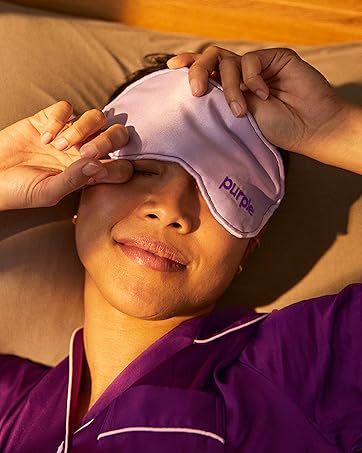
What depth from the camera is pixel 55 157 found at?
4.39ft

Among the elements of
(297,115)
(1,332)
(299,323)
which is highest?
(297,115)

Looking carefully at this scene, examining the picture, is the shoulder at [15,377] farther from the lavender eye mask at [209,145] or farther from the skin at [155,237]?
the lavender eye mask at [209,145]

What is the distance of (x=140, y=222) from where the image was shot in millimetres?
1224

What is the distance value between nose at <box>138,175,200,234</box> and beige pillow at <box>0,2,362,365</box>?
29 cm

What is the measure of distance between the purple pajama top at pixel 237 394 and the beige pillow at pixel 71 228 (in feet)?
0.55

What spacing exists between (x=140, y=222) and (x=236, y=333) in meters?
0.25

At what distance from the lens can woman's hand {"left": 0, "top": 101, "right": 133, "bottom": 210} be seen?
117 cm

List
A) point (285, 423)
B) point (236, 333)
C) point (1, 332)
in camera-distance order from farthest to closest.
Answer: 1. point (1, 332)
2. point (236, 333)
3. point (285, 423)

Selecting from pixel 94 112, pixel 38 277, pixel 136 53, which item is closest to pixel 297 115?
pixel 94 112

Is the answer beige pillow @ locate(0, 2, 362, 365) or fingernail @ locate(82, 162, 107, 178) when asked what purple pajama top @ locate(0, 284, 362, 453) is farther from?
fingernail @ locate(82, 162, 107, 178)

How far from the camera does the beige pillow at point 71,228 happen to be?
1444 mm

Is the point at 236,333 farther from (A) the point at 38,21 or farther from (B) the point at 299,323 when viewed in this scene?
(A) the point at 38,21

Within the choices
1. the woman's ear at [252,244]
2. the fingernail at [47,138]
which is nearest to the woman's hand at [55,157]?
the fingernail at [47,138]

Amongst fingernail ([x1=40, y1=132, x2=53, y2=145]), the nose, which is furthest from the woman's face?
fingernail ([x1=40, y1=132, x2=53, y2=145])
